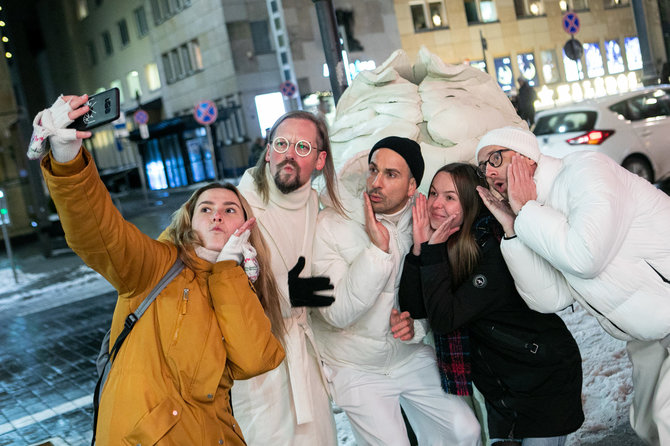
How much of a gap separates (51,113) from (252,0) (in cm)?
2892

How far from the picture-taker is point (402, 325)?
320 centimetres

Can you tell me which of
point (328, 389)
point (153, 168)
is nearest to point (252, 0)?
point (153, 168)

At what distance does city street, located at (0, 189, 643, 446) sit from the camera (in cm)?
407

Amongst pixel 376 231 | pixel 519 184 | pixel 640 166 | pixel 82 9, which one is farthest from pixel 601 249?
pixel 82 9

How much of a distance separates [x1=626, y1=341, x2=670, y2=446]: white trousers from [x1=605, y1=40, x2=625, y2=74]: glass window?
1958cm

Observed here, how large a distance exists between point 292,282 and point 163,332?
0.87 metres

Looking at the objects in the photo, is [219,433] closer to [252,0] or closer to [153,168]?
[252,0]

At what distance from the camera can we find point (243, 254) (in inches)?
103

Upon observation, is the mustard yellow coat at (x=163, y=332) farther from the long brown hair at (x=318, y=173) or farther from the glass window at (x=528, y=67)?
the glass window at (x=528, y=67)

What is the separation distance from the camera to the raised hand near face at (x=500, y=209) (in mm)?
2801

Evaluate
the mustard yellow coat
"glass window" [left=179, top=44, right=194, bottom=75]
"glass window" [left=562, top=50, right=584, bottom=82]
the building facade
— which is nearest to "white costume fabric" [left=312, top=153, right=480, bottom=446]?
the mustard yellow coat

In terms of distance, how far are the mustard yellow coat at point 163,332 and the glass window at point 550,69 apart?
20.7m

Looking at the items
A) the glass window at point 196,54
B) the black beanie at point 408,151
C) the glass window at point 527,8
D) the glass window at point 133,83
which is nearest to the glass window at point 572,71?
the glass window at point 527,8

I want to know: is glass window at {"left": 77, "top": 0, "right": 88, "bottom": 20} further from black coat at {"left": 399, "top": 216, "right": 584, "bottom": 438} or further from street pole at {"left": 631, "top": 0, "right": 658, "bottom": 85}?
black coat at {"left": 399, "top": 216, "right": 584, "bottom": 438}
